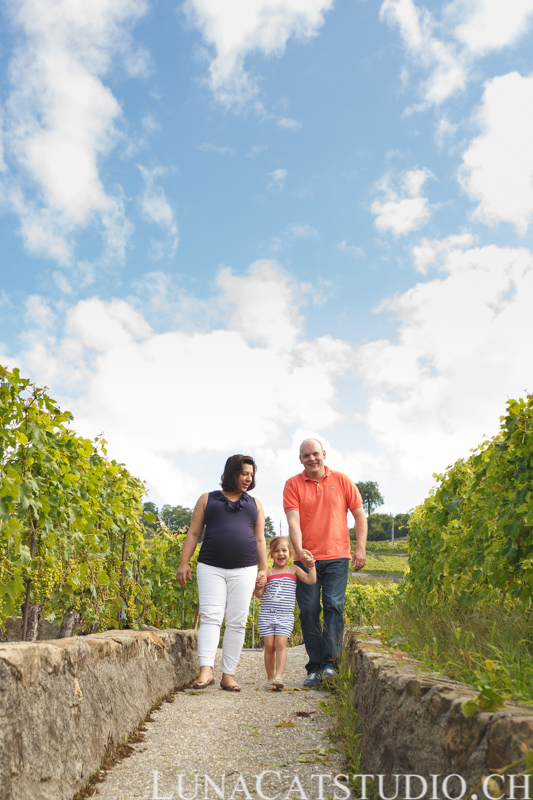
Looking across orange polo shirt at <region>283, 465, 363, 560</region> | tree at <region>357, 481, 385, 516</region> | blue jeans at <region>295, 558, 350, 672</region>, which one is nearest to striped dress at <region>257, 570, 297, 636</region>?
blue jeans at <region>295, 558, 350, 672</region>

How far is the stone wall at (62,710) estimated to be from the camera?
1848 millimetres

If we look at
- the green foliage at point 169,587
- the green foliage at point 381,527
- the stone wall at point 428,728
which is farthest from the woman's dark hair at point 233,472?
the green foliage at point 381,527

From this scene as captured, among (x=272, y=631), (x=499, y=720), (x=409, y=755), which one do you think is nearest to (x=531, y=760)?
(x=499, y=720)

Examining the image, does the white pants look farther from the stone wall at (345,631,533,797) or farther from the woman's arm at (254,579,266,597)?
the stone wall at (345,631,533,797)

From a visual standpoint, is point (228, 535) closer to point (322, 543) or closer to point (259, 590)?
point (259, 590)

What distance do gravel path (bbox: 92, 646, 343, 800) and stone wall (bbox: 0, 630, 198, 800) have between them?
0.16 metres

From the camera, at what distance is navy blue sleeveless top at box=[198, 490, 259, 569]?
4082mm

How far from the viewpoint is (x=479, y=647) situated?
97.7 inches

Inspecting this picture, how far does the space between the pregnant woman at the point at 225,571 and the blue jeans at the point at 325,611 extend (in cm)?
41

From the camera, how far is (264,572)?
4.30 m

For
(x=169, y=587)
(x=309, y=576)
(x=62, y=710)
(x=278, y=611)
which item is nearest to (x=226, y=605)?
(x=278, y=611)

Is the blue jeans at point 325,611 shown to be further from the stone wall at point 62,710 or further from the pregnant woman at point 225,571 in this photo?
the stone wall at point 62,710

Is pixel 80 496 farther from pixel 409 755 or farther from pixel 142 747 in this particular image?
pixel 409 755

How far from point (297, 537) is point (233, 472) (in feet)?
2.27
